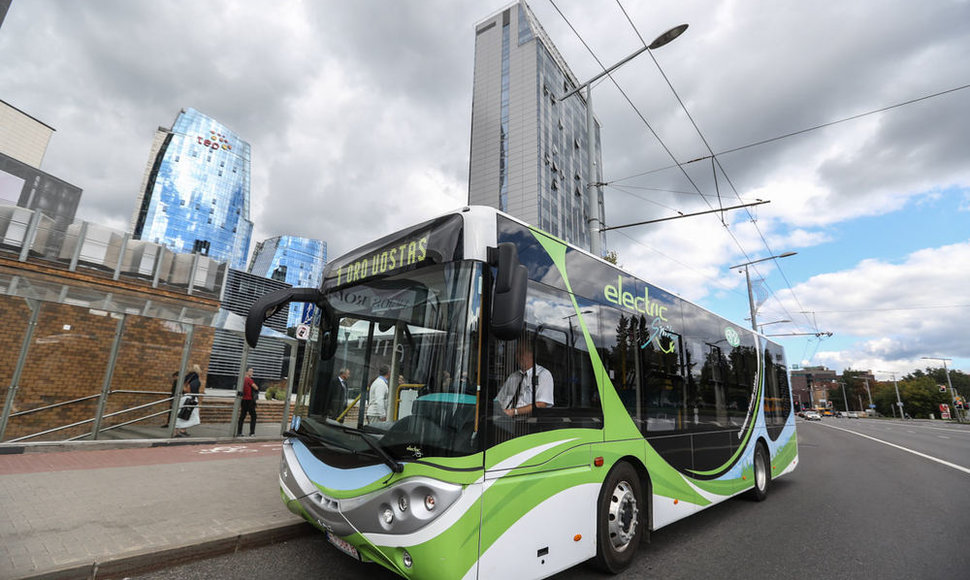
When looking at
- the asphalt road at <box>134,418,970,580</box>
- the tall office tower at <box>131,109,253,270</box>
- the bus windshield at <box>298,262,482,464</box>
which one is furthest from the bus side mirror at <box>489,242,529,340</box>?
the tall office tower at <box>131,109,253,270</box>

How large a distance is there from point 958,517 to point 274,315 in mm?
9474

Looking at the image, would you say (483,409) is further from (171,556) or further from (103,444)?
(103,444)

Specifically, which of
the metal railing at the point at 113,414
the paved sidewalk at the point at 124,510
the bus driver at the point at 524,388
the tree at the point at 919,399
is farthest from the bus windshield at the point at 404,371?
the tree at the point at 919,399

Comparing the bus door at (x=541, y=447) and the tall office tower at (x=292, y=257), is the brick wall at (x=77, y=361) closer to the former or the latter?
the bus door at (x=541, y=447)

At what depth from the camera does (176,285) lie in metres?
13.5

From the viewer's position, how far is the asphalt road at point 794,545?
3910 millimetres

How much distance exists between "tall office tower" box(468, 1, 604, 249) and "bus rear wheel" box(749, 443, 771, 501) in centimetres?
4058

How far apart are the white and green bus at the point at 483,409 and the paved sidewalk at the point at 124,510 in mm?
1248

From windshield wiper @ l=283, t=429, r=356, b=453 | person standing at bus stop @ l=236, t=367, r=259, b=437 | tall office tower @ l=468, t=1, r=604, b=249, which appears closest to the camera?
windshield wiper @ l=283, t=429, r=356, b=453

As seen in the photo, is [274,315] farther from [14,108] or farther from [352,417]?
[14,108]

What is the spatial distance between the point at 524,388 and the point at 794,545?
→ 415 cm

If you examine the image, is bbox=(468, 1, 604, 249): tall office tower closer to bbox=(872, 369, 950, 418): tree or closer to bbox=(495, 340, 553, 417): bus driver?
bbox=(495, 340, 553, 417): bus driver

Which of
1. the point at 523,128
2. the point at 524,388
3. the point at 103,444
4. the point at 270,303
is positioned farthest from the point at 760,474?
the point at 523,128

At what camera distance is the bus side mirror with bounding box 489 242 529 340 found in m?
2.61
